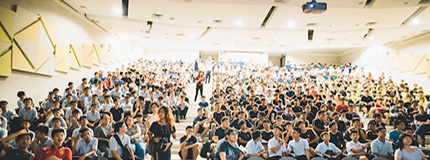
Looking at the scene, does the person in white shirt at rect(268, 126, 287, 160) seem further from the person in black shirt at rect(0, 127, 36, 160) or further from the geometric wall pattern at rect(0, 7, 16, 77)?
the geometric wall pattern at rect(0, 7, 16, 77)

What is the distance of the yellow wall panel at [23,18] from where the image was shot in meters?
8.00

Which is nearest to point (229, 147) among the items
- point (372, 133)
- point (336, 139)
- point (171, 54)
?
point (336, 139)

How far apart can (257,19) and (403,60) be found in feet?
31.3

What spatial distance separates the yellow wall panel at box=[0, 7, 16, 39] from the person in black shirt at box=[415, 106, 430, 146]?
11335 mm

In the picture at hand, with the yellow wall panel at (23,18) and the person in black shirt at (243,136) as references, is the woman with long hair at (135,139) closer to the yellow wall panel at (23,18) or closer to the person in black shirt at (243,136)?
the person in black shirt at (243,136)

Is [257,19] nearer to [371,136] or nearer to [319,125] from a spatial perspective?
[319,125]

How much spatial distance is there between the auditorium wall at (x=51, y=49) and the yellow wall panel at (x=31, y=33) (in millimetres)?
62

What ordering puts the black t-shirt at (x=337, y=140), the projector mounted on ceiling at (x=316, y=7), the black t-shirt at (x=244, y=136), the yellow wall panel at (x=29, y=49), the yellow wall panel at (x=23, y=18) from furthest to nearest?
the projector mounted on ceiling at (x=316, y=7)
the yellow wall panel at (x=29, y=49)
the yellow wall panel at (x=23, y=18)
the black t-shirt at (x=244, y=136)
the black t-shirt at (x=337, y=140)

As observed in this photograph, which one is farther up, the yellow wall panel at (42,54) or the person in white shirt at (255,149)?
the yellow wall panel at (42,54)

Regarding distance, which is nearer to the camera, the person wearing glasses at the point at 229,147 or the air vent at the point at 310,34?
the person wearing glasses at the point at 229,147

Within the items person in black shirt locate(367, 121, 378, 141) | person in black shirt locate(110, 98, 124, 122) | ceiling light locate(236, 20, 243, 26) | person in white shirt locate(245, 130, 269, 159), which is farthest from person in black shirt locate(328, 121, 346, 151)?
ceiling light locate(236, 20, 243, 26)

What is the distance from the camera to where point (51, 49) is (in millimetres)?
9625

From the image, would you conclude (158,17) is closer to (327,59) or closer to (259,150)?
(259,150)

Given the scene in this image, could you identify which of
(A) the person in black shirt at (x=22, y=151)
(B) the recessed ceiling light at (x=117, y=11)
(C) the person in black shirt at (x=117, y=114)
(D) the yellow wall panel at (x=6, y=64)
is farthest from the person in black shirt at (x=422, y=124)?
(D) the yellow wall panel at (x=6, y=64)
